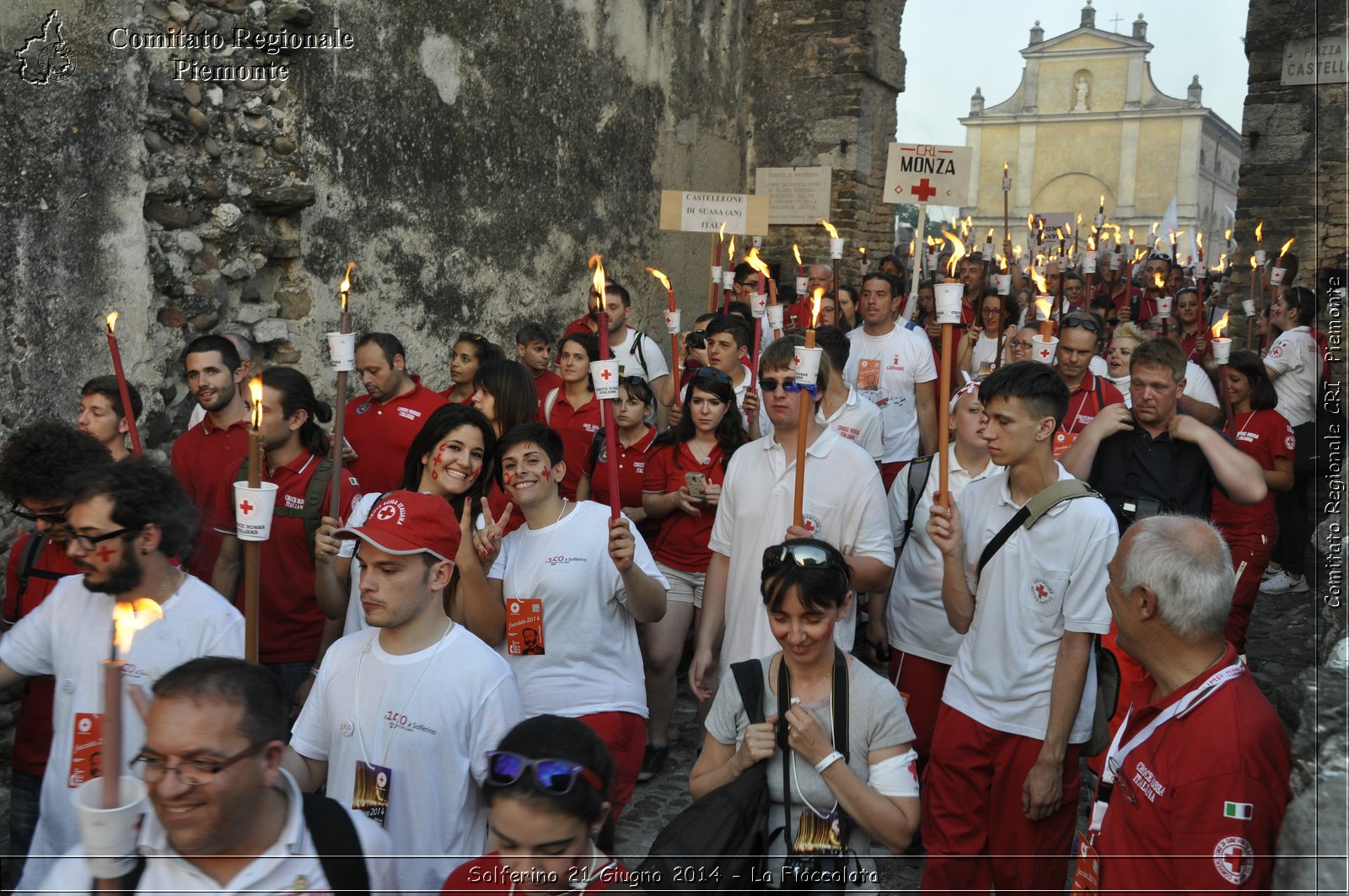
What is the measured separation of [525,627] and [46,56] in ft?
12.3

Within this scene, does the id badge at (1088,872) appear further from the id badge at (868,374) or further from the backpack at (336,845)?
the id badge at (868,374)

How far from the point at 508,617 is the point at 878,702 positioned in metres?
1.38

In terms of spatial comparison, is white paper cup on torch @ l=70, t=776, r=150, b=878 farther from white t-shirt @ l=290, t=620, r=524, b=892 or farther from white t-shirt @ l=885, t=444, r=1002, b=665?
white t-shirt @ l=885, t=444, r=1002, b=665

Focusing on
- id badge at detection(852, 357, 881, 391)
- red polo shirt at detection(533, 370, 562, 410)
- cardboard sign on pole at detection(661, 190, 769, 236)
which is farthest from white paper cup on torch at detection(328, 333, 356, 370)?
cardboard sign on pole at detection(661, 190, 769, 236)

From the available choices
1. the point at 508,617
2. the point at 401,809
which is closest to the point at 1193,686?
the point at 401,809

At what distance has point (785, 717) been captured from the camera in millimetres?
3213

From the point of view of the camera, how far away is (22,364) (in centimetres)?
555

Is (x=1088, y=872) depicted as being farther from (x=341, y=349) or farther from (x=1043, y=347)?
(x=1043, y=347)

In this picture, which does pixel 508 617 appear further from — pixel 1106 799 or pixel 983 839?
pixel 1106 799

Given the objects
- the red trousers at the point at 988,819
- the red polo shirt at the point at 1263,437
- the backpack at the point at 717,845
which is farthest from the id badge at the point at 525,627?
the red polo shirt at the point at 1263,437

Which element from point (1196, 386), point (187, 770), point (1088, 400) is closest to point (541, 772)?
point (187, 770)

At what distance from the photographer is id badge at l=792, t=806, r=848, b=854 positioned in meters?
3.11

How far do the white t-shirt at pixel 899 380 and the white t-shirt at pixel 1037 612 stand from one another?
135 inches

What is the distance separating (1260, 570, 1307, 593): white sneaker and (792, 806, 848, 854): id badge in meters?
6.73
